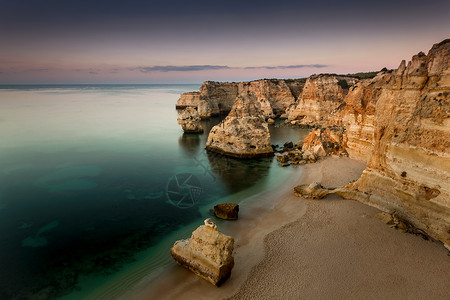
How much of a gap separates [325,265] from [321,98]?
163 ft

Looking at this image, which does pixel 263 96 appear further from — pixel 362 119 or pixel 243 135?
pixel 362 119

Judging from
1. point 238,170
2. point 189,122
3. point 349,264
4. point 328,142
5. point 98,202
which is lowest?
point 238,170

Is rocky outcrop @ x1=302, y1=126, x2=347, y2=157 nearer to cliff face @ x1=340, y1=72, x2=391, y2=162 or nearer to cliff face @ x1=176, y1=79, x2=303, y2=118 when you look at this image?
cliff face @ x1=340, y1=72, x2=391, y2=162

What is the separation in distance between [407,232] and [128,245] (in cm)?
1587

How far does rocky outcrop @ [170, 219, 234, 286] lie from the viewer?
1027cm

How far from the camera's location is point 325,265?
36.2ft

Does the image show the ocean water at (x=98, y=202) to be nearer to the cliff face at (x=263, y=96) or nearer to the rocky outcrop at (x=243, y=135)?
the rocky outcrop at (x=243, y=135)

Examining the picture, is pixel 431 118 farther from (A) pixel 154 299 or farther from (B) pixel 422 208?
(A) pixel 154 299

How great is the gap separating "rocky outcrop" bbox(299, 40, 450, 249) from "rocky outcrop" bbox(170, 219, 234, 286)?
10373 millimetres

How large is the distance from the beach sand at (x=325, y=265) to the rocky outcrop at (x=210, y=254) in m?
0.47

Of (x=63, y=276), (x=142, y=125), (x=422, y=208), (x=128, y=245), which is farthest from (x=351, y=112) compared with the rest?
(x=142, y=125)

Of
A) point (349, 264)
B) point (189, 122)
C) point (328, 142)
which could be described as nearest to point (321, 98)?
point (328, 142)

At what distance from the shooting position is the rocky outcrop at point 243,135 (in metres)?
31.0

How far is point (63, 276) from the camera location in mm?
11562
